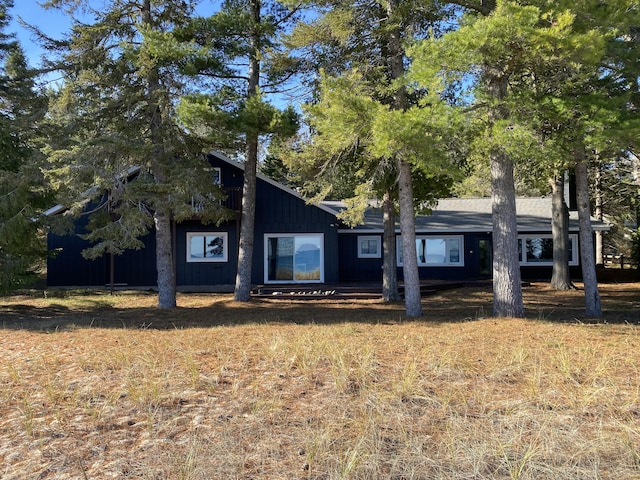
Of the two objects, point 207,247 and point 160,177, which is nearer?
point 160,177

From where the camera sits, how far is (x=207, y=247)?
752 inches

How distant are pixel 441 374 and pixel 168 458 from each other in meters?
3.07

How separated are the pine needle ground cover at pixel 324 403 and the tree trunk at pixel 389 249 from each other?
5.26m

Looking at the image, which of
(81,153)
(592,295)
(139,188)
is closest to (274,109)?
(139,188)

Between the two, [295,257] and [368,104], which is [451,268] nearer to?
[295,257]

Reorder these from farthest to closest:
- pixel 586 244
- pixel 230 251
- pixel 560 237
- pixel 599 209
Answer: pixel 599 209 → pixel 230 251 → pixel 560 237 → pixel 586 244

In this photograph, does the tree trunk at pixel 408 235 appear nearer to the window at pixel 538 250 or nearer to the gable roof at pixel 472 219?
→ the gable roof at pixel 472 219

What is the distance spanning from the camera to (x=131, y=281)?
18.9m

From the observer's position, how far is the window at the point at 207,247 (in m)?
19.0

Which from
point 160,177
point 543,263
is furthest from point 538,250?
point 160,177

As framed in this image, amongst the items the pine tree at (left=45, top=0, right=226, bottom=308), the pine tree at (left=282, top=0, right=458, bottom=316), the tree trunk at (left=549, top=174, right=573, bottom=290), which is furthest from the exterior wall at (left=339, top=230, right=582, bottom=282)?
the pine tree at (left=45, top=0, right=226, bottom=308)

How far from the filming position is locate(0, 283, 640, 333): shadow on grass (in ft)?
33.1

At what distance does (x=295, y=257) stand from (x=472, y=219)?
8.38m

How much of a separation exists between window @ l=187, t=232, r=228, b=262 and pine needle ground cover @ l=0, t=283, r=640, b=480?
1043 cm
